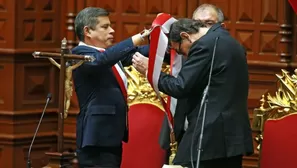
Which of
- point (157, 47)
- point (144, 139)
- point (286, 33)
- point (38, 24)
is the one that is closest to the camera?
point (157, 47)

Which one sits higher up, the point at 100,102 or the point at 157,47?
the point at 157,47

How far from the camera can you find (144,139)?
6062 millimetres

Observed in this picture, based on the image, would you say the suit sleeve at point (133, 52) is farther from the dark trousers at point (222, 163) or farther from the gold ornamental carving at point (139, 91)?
the dark trousers at point (222, 163)

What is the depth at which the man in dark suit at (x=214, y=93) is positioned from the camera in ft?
15.9

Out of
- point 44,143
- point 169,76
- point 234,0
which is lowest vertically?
point 44,143

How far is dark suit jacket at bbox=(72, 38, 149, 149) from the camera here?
5.34 meters

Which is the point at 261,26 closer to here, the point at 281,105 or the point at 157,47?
the point at 281,105

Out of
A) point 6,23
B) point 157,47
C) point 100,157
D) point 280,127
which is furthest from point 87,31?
point 6,23

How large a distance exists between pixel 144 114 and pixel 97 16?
0.87 metres

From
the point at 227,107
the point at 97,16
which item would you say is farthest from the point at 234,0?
the point at 227,107

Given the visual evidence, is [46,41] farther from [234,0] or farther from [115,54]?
[115,54]

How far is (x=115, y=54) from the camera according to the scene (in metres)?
5.27

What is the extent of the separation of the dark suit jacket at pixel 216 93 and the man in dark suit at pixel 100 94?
0.50 meters

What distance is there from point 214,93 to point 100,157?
0.81m
